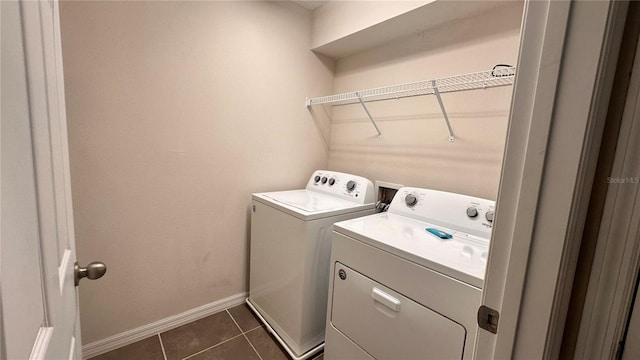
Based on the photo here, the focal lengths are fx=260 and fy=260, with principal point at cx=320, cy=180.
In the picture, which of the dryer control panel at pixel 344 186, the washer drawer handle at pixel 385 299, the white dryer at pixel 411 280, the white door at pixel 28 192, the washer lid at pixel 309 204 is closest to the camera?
Result: the white door at pixel 28 192

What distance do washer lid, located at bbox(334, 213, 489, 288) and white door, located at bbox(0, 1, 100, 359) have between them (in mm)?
986

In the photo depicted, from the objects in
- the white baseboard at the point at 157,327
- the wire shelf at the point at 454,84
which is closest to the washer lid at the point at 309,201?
the wire shelf at the point at 454,84

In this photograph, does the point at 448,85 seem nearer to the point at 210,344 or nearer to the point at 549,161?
the point at 549,161

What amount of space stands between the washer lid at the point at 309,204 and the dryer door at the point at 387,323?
12.9 inches

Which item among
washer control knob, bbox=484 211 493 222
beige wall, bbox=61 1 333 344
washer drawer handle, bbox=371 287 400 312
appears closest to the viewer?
washer drawer handle, bbox=371 287 400 312

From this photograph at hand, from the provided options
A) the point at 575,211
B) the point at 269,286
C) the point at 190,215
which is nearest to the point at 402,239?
the point at 575,211

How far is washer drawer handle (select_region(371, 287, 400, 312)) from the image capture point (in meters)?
1.06

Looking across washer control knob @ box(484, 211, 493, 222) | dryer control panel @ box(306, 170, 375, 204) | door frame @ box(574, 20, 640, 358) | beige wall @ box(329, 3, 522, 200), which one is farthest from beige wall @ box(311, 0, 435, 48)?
door frame @ box(574, 20, 640, 358)

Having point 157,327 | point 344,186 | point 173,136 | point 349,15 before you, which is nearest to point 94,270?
point 173,136

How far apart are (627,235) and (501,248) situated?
18 cm

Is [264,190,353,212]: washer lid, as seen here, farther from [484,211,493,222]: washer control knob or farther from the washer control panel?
[484,211,493,222]: washer control knob

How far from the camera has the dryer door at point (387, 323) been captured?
94cm

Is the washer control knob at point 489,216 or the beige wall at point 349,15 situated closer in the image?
the washer control knob at point 489,216

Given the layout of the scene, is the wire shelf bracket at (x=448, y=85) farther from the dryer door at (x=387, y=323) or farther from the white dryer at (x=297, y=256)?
the dryer door at (x=387, y=323)
